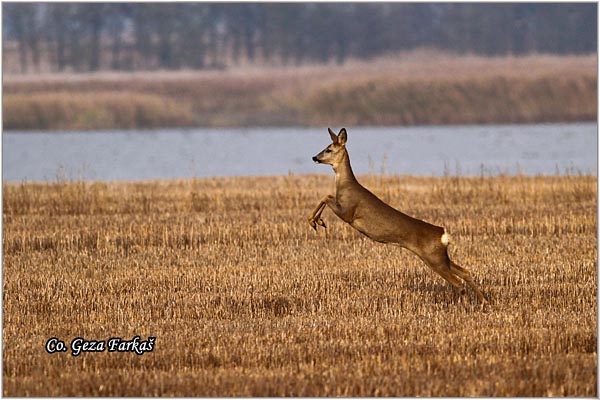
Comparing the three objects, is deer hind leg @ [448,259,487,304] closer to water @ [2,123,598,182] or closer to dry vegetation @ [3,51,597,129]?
water @ [2,123,598,182]

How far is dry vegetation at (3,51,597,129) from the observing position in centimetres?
7219

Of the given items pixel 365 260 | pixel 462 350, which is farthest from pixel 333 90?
pixel 462 350

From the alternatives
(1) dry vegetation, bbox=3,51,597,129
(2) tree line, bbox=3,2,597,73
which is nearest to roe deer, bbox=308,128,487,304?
(1) dry vegetation, bbox=3,51,597,129

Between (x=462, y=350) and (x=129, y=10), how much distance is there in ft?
328

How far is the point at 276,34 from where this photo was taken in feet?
302

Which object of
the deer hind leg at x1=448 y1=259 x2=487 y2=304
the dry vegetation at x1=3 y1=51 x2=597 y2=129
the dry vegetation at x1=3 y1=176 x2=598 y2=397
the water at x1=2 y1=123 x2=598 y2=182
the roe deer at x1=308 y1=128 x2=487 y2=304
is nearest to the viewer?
the dry vegetation at x1=3 y1=176 x2=598 y2=397

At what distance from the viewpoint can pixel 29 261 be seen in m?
15.5

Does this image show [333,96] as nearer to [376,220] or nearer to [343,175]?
[343,175]

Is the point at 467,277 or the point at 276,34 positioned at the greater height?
the point at 276,34

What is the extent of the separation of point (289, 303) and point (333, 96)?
61173mm

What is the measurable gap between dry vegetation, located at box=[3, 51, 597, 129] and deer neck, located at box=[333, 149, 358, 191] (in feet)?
193

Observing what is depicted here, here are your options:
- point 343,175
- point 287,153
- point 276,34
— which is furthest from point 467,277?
point 276,34

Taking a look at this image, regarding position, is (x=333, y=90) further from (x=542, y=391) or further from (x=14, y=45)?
(x=542, y=391)

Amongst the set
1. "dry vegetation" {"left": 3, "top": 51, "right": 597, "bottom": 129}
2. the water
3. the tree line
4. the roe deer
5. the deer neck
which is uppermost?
the tree line
